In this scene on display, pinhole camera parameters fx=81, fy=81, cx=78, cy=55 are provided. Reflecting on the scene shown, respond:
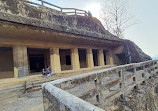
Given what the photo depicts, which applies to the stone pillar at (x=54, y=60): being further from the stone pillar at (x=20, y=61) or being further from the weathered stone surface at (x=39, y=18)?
the weathered stone surface at (x=39, y=18)

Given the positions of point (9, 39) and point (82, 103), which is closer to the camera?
point (82, 103)

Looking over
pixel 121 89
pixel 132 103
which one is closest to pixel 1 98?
pixel 121 89

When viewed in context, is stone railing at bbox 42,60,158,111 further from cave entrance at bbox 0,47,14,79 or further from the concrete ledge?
cave entrance at bbox 0,47,14,79

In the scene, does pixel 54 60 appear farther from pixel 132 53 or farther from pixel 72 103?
pixel 132 53

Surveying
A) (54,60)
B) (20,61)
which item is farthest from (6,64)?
(54,60)

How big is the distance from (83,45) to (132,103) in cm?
513

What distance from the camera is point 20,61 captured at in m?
4.15

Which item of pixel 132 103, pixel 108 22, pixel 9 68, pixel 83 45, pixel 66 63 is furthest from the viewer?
pixel 108 22

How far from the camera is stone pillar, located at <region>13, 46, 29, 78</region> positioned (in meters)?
4.05

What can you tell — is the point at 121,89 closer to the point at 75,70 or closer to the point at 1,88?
the point at 75,70

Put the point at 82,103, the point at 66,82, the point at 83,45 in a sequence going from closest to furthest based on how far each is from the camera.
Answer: the point at 82,103, the point at 66,82, the point at 83,45

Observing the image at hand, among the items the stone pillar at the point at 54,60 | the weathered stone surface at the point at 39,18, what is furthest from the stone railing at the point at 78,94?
the stone pillar at the point at 54,60

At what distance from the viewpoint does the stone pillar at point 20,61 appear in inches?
159

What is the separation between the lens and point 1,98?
10.7ft
